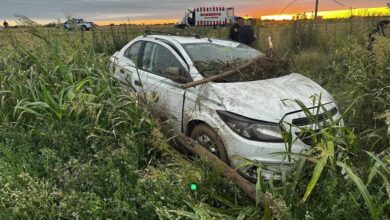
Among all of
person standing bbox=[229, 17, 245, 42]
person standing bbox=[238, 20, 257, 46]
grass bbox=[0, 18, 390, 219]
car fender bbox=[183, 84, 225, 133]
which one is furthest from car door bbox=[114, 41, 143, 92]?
person standing bbox=[229, 17, 245, 42]

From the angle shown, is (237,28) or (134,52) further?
(237,28)

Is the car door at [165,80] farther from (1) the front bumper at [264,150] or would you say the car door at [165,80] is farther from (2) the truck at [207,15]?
(2) the truck at [207,15]

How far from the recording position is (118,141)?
4426mm

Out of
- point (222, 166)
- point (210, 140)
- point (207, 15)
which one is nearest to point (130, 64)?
point (210, 140)

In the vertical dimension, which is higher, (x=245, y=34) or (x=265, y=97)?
(x=245, y=34)

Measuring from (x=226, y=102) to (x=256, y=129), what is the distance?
475 mm

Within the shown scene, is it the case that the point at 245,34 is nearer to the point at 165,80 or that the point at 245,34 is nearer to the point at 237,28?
the point at 237,28

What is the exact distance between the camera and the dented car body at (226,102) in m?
3.95

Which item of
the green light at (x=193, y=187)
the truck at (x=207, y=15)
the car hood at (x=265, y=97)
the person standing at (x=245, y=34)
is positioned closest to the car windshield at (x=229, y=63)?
the car hood at (x=265, y=97)

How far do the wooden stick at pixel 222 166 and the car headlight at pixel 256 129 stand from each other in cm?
41

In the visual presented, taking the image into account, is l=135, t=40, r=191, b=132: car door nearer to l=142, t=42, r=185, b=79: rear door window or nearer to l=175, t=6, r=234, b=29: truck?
l=142, t=42, r=185, b=79: rear door window

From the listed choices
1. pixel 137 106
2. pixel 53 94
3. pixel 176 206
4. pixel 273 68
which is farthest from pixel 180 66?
pixel 176 206

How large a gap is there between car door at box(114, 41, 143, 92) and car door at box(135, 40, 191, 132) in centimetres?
16

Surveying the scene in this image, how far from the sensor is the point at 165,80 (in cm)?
516
